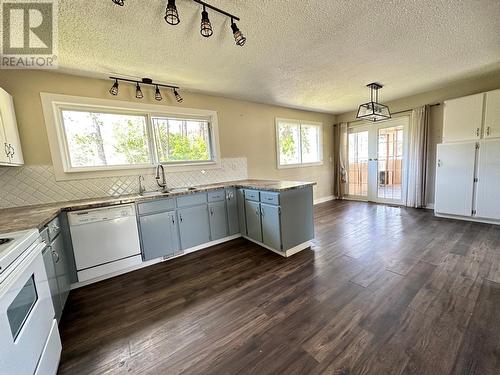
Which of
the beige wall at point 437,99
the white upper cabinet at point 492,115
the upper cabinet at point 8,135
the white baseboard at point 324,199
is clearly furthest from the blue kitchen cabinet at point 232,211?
the white upper cabinet at point 492,115

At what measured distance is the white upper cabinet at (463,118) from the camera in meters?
3.34

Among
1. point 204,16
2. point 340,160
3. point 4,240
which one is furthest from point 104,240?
point 340,160

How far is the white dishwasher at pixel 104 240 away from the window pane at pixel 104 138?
0.92 metres

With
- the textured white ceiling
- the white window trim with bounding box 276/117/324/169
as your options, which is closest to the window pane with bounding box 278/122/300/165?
the white window trim with bounding box 276/117/324/169

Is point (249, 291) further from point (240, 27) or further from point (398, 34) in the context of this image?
point (398, 34)

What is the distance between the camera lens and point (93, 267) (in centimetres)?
227

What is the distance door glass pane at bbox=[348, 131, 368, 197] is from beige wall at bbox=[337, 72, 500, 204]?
0.98m

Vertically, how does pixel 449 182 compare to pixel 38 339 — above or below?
above

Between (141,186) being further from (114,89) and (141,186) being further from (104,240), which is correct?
(114,89)

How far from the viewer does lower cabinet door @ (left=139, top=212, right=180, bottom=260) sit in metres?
2.56

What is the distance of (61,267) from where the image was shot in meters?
1.91

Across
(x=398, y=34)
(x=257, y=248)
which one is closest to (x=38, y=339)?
(x=257, y=248)

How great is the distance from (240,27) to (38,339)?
8.43ft

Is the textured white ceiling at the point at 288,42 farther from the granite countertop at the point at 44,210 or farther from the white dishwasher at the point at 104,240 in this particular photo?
the white dishwasher at the point at 104,240
